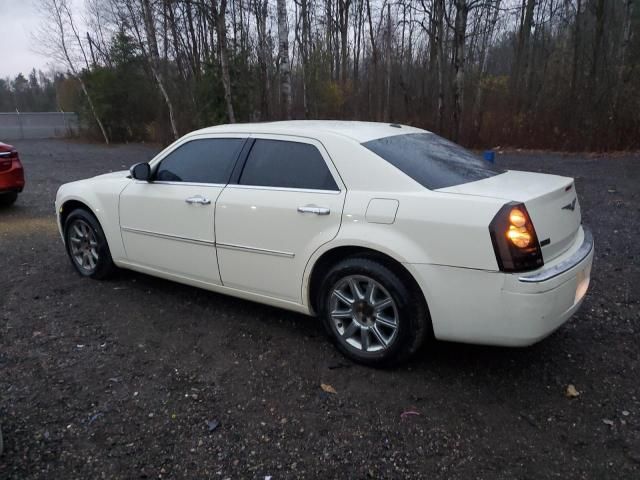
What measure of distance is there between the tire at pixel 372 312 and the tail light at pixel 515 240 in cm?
58

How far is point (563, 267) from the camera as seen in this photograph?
114 inches

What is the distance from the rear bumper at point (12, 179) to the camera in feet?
26.5

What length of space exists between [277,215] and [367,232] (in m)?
0.71

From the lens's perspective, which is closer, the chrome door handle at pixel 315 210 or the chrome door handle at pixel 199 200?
the chrome door handle at pixel 315 210

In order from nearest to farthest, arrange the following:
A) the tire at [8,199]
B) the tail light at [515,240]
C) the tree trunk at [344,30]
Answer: the tail light at [515,240] < the tire at [8,199] < the tree trunk at [344,30]

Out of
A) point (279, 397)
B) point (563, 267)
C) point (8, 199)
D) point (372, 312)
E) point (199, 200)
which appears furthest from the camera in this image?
point (8, 199)

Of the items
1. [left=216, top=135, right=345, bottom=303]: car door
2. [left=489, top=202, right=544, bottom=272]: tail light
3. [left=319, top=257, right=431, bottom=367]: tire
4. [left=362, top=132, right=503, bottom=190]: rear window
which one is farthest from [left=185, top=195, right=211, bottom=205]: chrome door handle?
[left=489, top=202, right=544, bottom=272]: tail light

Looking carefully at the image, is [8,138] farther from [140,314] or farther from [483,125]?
[140,314]

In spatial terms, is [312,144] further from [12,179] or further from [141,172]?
[12,179]

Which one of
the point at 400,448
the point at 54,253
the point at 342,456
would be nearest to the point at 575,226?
the point at 400,448

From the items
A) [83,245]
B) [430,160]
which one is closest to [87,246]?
[83,245]

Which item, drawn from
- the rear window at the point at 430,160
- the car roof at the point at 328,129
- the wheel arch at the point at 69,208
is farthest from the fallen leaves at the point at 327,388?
the wheel arch at the point at 69,208

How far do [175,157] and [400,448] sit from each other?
3.02 metres

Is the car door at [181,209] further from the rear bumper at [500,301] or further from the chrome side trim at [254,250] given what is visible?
the rear bumper at [500,301]
